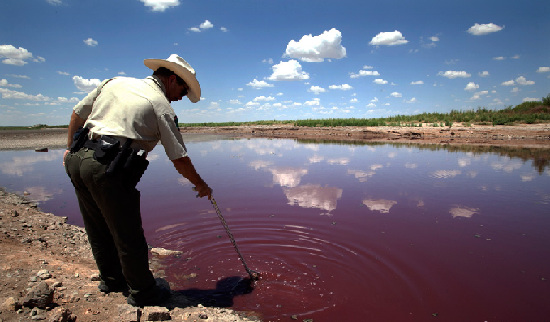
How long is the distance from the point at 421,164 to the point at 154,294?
30.5ft

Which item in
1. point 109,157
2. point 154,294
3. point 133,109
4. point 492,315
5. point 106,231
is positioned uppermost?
point 133,109

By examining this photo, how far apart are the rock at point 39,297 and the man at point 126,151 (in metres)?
0.54

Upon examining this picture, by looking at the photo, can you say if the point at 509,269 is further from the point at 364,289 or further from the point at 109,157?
the point at 109,157

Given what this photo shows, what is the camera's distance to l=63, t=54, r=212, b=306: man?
2242mm

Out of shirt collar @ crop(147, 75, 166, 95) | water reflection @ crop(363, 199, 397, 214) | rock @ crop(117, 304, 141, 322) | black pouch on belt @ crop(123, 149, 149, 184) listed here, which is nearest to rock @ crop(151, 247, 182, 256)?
rock @ crop(117, 304, 141, 322)

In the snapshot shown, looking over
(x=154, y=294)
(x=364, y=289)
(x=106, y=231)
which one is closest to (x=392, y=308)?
(x=364, y=289)

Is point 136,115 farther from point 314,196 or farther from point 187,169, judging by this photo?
point 314,196

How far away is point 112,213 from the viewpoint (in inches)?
90.7

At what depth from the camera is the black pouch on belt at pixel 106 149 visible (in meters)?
2.19

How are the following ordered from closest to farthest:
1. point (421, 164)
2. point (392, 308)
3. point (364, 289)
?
point (392, 308) → point (364, 289) → point (421, 164)

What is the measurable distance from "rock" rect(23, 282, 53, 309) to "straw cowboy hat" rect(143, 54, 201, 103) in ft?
6.36

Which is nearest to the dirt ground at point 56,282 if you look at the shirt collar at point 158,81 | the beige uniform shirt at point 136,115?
the beige uniform shirt at point 136,115

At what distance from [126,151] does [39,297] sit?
4.15ft

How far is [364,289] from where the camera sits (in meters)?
3.11
